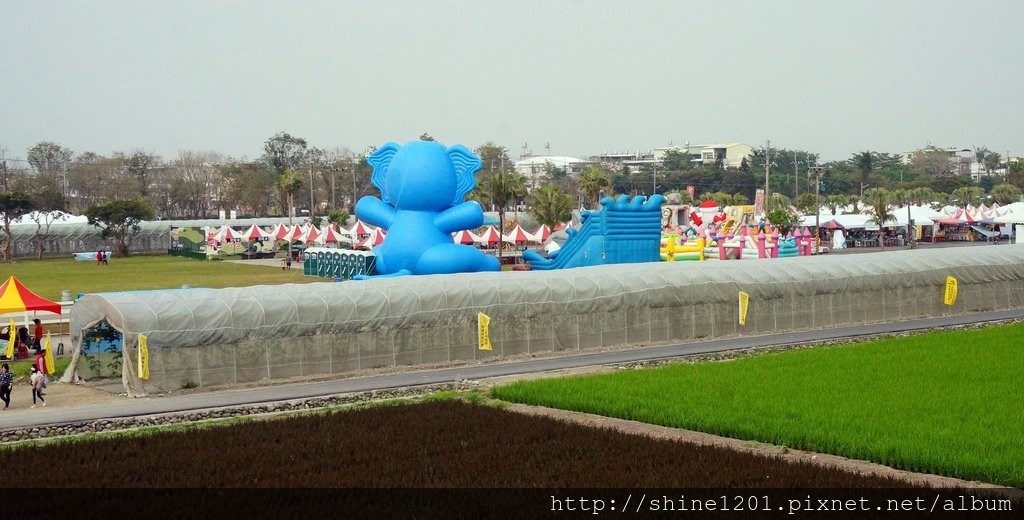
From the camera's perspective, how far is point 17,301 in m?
31.1

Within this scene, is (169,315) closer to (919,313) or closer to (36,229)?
(919,313)

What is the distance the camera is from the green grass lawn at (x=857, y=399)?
1686 cm

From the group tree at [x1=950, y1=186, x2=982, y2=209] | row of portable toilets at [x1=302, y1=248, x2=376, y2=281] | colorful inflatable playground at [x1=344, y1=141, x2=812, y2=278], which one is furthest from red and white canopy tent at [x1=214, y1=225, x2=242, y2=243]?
tree at [x1=950, y1=186, x2=982, y2=209]

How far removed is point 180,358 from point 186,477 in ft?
33.1

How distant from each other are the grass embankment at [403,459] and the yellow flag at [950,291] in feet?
79.3

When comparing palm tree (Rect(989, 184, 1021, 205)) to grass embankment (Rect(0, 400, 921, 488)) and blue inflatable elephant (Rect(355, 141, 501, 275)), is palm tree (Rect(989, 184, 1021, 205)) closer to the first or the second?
blue inflatable elephant (Rect(355, 141, 501, 275))

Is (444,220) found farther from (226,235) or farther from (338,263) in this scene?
(226,235)

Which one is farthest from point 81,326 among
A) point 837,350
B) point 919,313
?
point 919,313

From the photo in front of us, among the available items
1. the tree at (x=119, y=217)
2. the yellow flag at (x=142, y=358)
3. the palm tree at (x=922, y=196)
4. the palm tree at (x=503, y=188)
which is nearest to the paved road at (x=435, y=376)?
the yellow flag at (x=142, y=358)

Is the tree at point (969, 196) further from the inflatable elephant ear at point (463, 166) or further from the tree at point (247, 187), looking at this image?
the inflatable elephant ear at point (463, 166)

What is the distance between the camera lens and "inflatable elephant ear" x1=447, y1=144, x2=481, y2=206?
4216 cm

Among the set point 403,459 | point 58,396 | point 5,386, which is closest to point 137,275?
point 58,396

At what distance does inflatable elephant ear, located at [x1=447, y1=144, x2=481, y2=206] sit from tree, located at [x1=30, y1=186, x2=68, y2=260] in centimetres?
5883

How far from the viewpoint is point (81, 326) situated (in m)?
26.7
